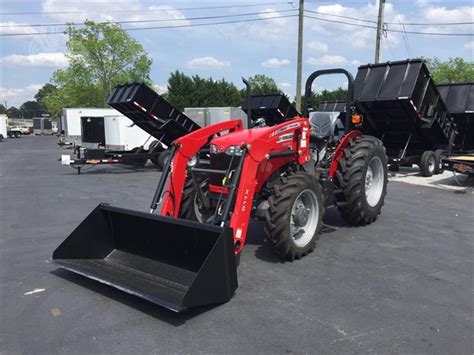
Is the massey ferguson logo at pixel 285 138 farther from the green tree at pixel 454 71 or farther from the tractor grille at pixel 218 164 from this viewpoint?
the green tree at pixel 454 71

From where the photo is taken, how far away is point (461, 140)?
50.7 ft

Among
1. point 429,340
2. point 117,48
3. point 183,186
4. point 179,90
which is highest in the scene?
point 117,48

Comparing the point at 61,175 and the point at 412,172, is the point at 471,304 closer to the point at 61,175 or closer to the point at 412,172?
the point at 412,172

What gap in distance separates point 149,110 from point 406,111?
25.2 feet

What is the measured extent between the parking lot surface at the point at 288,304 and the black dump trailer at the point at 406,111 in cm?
563

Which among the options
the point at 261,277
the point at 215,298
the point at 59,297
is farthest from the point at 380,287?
the point at 59,297

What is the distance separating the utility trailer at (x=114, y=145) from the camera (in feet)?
48.5

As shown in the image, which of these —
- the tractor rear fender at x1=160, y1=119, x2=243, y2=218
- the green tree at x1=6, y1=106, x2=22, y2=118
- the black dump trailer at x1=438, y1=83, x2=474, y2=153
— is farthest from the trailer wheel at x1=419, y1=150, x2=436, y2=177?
the green tree at x1=6, y1=106, x2=22, y2=118

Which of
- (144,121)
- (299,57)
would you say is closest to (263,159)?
(144,121)

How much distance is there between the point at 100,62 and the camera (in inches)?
1984

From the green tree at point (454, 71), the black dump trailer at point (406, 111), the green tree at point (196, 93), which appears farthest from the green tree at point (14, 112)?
the black dump trailer at point (406, 111)

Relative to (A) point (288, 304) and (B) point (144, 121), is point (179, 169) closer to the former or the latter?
(A) point (288, 304)

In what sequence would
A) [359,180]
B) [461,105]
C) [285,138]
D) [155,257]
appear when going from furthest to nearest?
[461,105] < [359,180] < [285,138] < [155,257]

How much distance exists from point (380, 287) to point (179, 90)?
39.3 m
